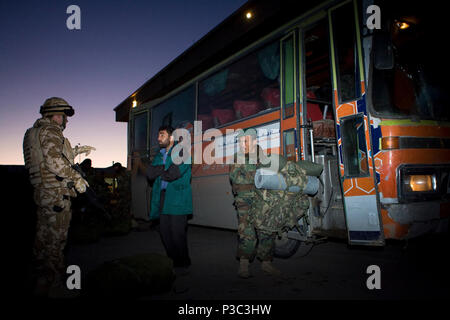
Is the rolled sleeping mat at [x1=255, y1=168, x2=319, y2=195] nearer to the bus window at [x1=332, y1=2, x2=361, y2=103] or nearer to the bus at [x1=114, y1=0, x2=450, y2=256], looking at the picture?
the bus at [x1=114, y1=0, x2=450, y2=256]

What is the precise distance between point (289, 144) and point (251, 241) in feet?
4.55

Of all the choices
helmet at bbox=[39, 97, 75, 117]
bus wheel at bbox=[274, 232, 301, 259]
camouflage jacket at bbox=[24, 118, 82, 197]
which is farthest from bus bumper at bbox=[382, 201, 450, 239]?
helmet at bbox=[39, 97, 75, 117]

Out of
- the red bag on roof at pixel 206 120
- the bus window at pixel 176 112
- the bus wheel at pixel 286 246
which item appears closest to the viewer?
the bus wheel at pixel 286 246

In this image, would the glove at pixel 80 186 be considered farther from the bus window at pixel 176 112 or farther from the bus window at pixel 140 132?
the bus window at pixel 140 132

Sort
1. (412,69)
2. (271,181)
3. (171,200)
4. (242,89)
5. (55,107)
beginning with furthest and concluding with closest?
1. (242,89)
2. (171,200)
3. (412,69)
4. (271,181)
5. (55,107)

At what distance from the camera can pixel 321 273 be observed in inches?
147

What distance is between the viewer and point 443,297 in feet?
9.16

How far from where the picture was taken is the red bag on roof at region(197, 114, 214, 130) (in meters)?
5.70

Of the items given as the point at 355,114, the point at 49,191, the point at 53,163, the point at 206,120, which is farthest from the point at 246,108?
the point at 49,191

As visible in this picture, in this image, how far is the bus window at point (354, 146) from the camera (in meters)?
3.39

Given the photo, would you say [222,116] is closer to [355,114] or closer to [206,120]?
[206,120]

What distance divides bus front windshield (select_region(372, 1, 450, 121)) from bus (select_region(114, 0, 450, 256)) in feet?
0.04

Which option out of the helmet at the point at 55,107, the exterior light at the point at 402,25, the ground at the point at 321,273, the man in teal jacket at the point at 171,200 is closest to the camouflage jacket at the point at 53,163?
the helmet at the point at 55,107
